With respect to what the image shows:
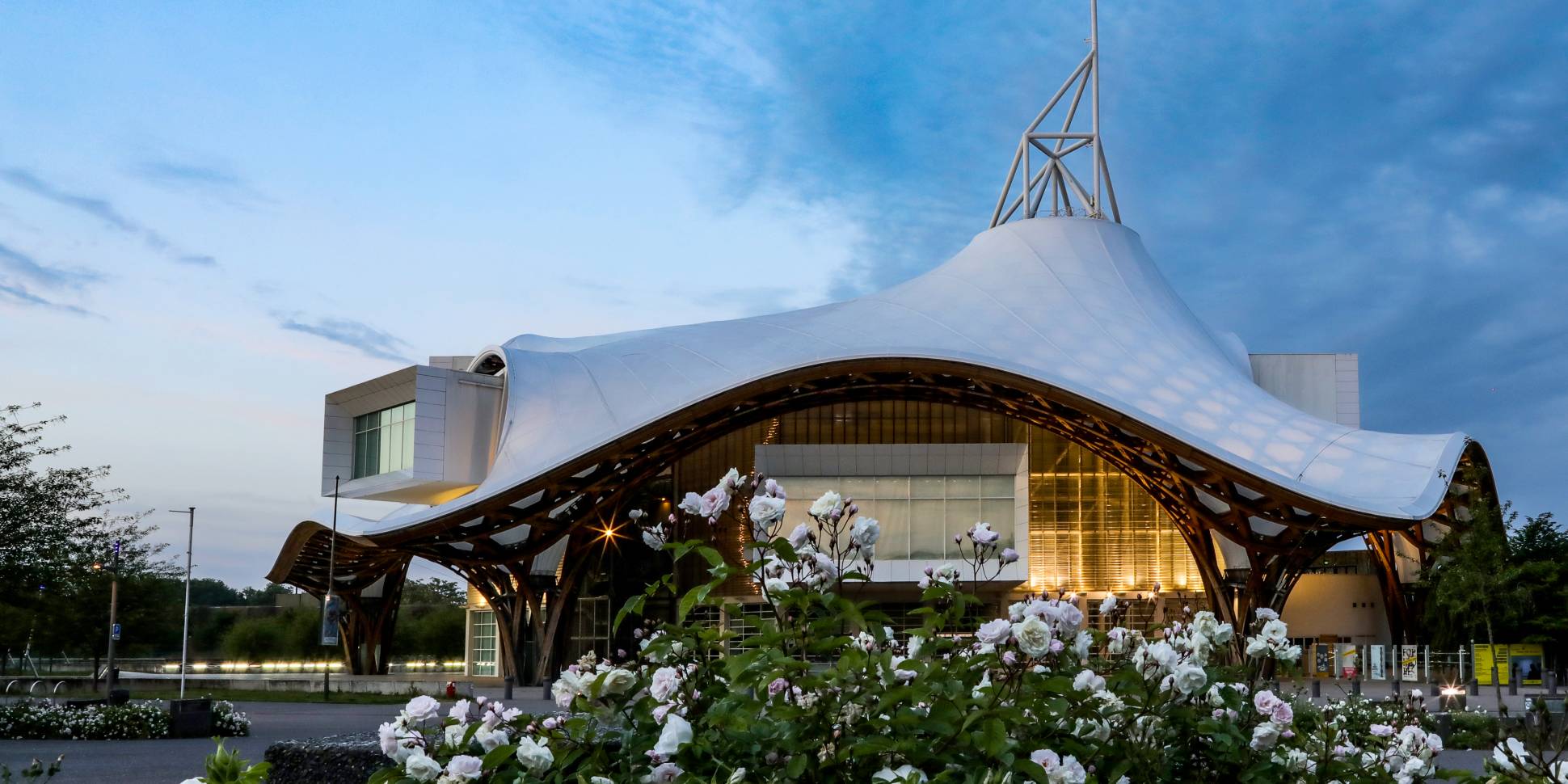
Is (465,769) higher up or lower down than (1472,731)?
higher up

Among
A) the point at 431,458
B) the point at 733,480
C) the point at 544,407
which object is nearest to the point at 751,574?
the point at 733,480

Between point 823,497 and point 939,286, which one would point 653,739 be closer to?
point 823,497

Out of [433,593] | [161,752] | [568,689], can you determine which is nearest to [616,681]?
[568,689]

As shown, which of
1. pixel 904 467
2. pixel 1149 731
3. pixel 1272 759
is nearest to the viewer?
pixel 1149 731

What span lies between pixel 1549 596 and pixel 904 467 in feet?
70.3

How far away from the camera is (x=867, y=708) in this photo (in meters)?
4.30

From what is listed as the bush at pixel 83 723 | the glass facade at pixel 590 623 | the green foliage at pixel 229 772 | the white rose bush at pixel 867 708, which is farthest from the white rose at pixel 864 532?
the glass facade at pixel 590 623

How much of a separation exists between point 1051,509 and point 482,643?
23.4 metres

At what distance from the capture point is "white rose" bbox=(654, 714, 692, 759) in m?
4.07

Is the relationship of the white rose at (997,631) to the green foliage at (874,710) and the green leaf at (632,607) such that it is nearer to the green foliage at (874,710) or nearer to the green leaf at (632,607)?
the green foliage at (874,710)

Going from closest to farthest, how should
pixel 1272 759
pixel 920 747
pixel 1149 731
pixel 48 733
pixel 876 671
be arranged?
pixel 920 747
pixel 876 671
pixel 1149 731
pixel 1272 759
pixel 48 733

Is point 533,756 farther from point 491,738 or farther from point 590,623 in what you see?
point 590,623

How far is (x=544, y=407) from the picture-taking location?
4353cm

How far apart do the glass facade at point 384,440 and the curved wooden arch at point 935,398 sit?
457 cm
